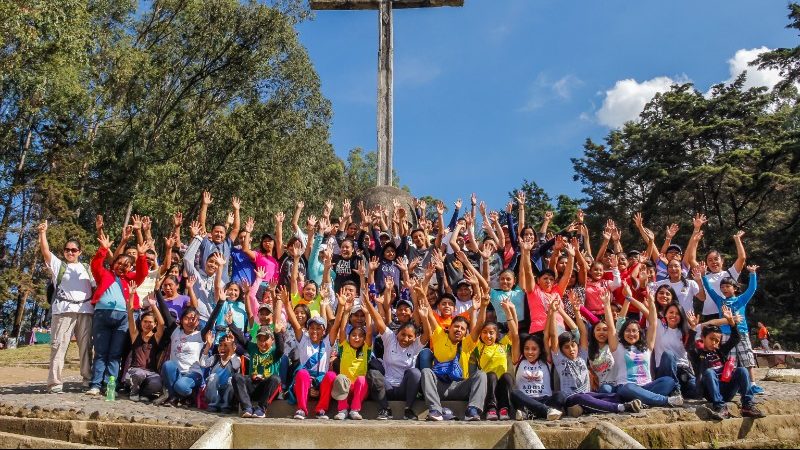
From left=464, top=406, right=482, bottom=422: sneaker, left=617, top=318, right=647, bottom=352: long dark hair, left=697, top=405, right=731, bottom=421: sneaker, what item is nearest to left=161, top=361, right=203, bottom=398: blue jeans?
left=464, top=406, right=482, bottom=422: sneaker

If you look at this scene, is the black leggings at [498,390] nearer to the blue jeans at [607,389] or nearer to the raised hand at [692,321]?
the blue jeans at [607,389]

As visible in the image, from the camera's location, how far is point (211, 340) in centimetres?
721

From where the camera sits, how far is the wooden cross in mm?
13023

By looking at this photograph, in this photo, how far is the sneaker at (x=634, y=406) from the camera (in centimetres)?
616

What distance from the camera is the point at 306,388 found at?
657cm

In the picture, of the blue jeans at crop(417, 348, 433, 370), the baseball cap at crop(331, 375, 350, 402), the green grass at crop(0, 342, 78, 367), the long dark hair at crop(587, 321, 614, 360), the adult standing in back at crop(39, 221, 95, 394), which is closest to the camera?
the baseball cap at crop(331, 375, 350, 402)

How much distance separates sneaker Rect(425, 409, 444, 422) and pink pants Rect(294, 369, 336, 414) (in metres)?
1.07

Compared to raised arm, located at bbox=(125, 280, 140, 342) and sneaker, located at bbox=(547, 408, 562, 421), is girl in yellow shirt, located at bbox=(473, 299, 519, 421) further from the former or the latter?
raised arm, located at bbox=(125, 280, 140, 342)

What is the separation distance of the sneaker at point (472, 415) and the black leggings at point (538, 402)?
17.2 inches

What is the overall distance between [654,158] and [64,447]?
27.7 metres

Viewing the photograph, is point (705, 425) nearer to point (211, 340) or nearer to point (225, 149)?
point (211, 340)

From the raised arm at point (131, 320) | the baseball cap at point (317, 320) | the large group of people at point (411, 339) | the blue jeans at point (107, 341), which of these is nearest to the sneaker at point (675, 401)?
the large group of people at point (411, 339)

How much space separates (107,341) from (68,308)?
0.57m

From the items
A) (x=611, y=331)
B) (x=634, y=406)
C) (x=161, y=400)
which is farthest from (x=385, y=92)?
(x=634, y=406)
